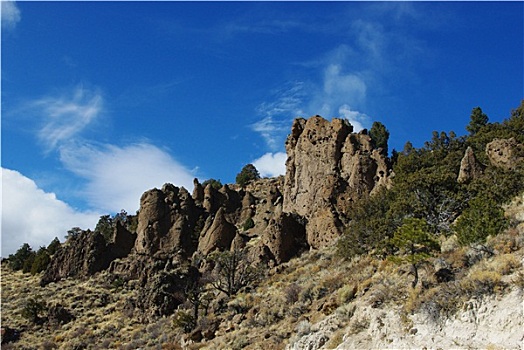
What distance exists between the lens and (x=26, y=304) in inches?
1898

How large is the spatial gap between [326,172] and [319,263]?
20775 mm

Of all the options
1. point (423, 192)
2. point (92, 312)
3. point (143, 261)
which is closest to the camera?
point (423, 192)

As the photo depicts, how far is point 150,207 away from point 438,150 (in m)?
37.8

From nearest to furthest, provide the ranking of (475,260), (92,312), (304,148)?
(475,260) → (92,312) → (304,148)

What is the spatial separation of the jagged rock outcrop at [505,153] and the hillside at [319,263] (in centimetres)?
16

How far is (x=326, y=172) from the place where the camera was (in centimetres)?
5738

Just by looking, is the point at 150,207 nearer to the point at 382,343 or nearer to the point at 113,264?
the point at 113,264


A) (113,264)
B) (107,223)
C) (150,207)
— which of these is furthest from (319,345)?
(107,223)

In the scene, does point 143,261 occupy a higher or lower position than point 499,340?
higher

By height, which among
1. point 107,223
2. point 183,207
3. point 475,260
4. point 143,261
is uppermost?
point 107,223

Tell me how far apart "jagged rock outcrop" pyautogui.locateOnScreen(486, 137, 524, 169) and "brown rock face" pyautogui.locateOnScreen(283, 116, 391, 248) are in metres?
12.5

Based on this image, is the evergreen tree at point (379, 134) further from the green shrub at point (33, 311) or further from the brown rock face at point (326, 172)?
the green shrub at point (33, 311)

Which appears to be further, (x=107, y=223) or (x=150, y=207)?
(x=107, y=223)

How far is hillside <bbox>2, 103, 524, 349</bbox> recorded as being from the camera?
1819 centimetres
